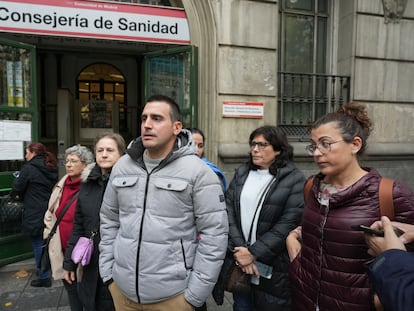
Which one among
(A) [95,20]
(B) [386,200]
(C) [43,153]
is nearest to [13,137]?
(C) [43,153]

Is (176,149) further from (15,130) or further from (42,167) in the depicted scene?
(15,130)

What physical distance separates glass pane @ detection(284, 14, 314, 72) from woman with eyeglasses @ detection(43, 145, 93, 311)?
460 centimetres

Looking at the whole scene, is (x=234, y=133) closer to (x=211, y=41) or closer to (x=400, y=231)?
(x=211, y=41)

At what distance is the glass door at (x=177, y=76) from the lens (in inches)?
217

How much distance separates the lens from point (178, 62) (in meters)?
5.65

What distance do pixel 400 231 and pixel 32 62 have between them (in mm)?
5236

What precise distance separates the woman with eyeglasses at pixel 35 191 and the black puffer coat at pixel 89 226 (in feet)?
6.72

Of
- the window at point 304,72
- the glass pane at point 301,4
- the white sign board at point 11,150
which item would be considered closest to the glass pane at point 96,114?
the white sign board at point 11,150

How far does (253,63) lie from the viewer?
5.60 m

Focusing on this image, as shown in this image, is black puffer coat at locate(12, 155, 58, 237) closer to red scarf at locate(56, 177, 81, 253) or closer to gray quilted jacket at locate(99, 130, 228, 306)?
red scarf at locate(56, 177, 81, 253)

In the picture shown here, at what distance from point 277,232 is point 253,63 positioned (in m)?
3.85

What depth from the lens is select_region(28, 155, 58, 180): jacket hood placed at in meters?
4.34

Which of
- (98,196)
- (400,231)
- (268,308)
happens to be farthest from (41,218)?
(400,231)

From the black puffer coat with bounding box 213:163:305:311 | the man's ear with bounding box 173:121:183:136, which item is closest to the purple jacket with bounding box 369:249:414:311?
the black puffer coat with bounding box 213:163:305:311
